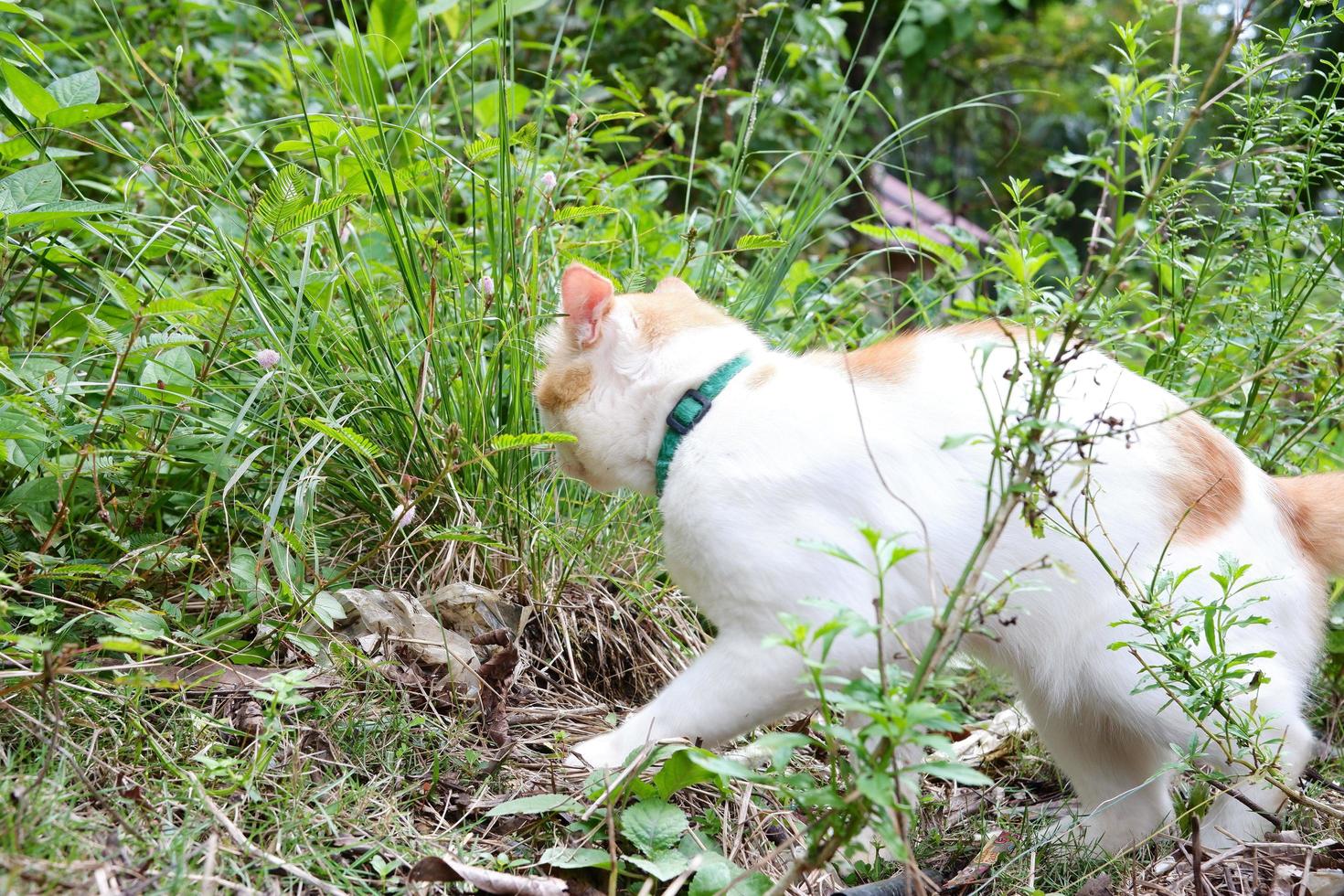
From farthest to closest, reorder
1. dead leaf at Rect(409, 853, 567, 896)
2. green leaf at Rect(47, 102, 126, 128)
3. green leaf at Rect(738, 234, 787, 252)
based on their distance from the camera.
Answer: green leaf at Rect(738, 234, 787, 252) < green leaf at Rect(47, 102, 126, 128) < dead leaf at Rect(409, 853, 567, 896)

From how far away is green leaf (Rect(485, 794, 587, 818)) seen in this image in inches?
60.2

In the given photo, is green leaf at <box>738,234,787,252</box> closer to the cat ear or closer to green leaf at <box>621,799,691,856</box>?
the cat ear

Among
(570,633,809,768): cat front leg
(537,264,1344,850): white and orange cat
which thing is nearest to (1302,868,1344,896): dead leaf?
(537,264,1344,850): white and orange cat

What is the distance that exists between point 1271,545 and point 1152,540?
0.25 meters

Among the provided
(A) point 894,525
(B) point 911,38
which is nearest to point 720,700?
(A) point 894,525

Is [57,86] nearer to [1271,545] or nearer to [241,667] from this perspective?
[241,667]

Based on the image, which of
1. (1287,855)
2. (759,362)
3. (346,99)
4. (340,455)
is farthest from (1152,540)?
(346,99)

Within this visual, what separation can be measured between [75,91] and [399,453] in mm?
833

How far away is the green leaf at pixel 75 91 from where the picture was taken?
1.96 m

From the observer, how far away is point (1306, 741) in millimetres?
1800

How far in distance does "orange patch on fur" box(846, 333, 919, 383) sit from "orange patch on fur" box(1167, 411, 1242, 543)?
0.44 metres

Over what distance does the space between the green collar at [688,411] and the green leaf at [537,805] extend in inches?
21.3

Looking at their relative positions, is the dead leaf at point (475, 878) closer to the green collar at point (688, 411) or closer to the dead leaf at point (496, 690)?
the dead leaf at point (496, 690)

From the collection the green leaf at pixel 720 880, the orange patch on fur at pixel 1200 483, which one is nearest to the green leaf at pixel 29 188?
the green leaf at pixel 720 880
